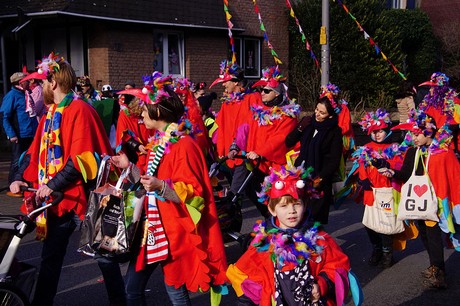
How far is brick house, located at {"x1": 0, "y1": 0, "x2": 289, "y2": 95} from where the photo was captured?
14.5m

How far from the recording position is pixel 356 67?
19.9 meters

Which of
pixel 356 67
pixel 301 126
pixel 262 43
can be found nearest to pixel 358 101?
pixel 356 67

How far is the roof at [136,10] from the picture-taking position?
13.7 meters

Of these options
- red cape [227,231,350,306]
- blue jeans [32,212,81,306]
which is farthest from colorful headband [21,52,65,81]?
red cape [227,231,350,306]

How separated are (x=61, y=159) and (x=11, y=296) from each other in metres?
0.97

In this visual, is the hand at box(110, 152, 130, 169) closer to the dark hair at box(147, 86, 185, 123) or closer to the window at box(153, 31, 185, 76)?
the dark hair at box(147, 86, 185, 123)

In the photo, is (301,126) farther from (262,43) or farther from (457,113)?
(262,43)

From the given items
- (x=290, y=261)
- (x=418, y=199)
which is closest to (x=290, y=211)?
(x=290, y=261)

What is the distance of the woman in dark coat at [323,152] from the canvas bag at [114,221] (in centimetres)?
254

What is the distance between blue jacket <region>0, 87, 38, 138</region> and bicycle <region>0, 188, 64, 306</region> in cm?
591

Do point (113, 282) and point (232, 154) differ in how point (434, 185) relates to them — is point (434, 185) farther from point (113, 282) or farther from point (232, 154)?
point (113, 282)

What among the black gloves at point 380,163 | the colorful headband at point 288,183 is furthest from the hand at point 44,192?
the black gloves at point 380,163

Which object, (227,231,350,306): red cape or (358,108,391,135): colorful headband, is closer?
(227,231,350,306): red cape

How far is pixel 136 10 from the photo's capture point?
15211mm
